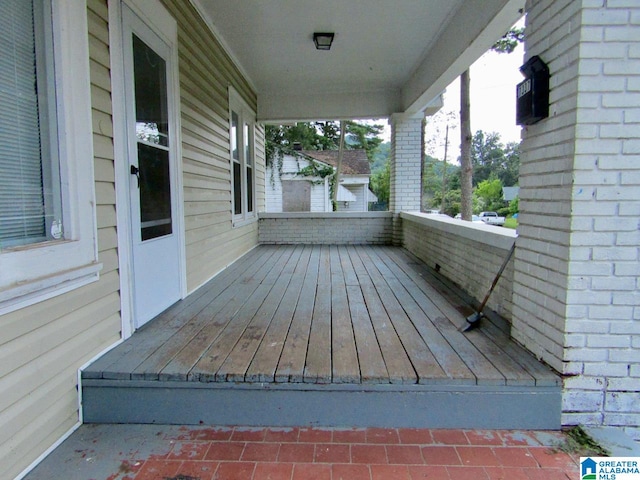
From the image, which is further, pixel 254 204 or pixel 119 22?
pixel 254 204

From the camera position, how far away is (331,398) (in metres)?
1.80

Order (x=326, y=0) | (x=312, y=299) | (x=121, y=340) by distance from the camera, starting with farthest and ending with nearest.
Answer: (x=326, y=0)
(x=312, y=299)
(x=121, y=340)

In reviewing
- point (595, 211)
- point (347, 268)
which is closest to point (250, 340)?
point (595, 211)

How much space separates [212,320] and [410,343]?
135 cm

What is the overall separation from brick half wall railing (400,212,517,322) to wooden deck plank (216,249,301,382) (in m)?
1.60

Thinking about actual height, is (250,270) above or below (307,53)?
below

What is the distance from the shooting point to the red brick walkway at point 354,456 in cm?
149

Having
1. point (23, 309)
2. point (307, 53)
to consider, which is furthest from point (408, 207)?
point (23, 309)

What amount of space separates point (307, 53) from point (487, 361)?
446cm

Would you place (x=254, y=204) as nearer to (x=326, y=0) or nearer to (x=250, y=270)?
(x=250, y=270)

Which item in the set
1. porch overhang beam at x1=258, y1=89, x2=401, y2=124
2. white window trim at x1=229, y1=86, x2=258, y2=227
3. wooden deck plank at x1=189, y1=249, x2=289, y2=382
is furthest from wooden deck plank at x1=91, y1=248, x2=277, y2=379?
porch overhang beam at x1=258, y1=89, x2=401, y2=124

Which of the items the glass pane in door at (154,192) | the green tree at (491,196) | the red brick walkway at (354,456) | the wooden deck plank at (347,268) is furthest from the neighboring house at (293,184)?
the green tree at (491,196)

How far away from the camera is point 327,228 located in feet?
23.6

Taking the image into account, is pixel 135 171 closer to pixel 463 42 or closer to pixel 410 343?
pixel 410 343
